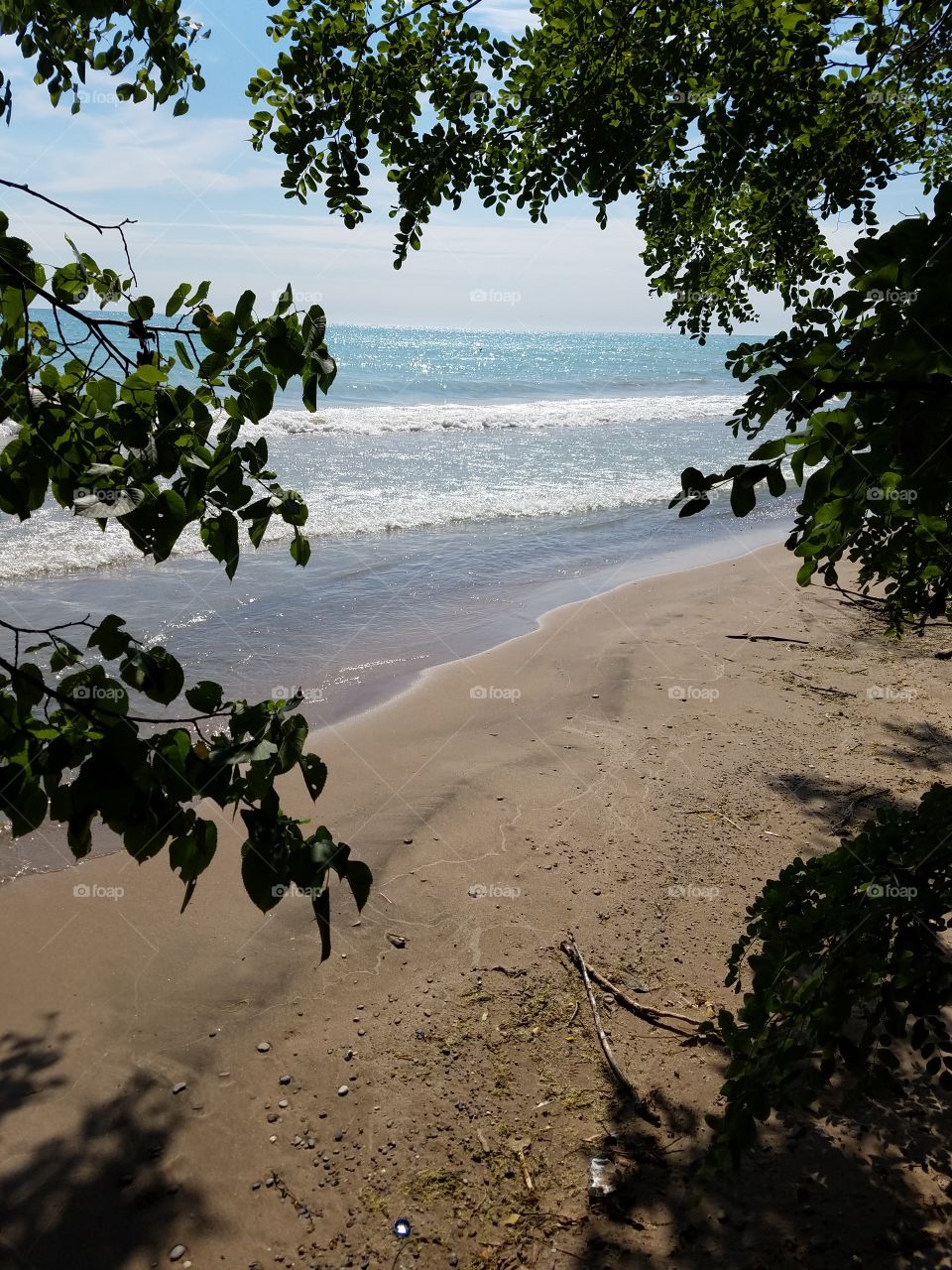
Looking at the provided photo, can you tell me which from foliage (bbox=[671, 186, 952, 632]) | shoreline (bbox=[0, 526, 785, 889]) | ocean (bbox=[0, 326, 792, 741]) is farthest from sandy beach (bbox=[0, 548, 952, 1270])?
ocean (bbox=[0, 326, 792, 741])

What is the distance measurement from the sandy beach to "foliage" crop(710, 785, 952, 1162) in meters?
0.95

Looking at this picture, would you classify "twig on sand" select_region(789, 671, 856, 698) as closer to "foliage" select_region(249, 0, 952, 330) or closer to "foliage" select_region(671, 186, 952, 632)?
"foliage" select_region(249, 0, 952, 330)

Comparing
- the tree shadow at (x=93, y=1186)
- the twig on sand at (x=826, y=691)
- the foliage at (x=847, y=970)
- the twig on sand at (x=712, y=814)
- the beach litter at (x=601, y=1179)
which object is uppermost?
the foliage at (x=847, y=970)

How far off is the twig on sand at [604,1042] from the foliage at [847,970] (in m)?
1.59

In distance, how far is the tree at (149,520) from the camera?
134 centimetres

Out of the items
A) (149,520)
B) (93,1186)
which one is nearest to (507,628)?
(93,1186)

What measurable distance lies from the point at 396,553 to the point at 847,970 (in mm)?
11599

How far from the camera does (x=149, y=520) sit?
1.48 meters

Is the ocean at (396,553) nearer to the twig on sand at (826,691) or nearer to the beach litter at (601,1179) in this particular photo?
the twig on sand at (826,691)

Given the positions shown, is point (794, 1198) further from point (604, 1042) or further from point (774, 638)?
point (774, 638)

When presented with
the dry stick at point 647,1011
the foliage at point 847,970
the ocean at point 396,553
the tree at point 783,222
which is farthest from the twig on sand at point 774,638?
the foliage at point 847,970

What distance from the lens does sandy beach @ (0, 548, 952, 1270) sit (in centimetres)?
298

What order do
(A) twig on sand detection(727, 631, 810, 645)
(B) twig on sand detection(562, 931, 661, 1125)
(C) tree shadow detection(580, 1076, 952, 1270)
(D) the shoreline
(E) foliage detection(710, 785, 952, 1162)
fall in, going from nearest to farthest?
(E) foliage detection(710, 785, 952, 1162) → (C) tree shadow detection(580, 1076, 952, 1270) → (B) twig on sand detection(562, 931, 661, 1125) → (D) the shoreline → (A) twig on sand detection(727, 631, 810, 645)

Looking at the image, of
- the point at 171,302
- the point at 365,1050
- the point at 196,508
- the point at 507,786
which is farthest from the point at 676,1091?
the point at 171,302
